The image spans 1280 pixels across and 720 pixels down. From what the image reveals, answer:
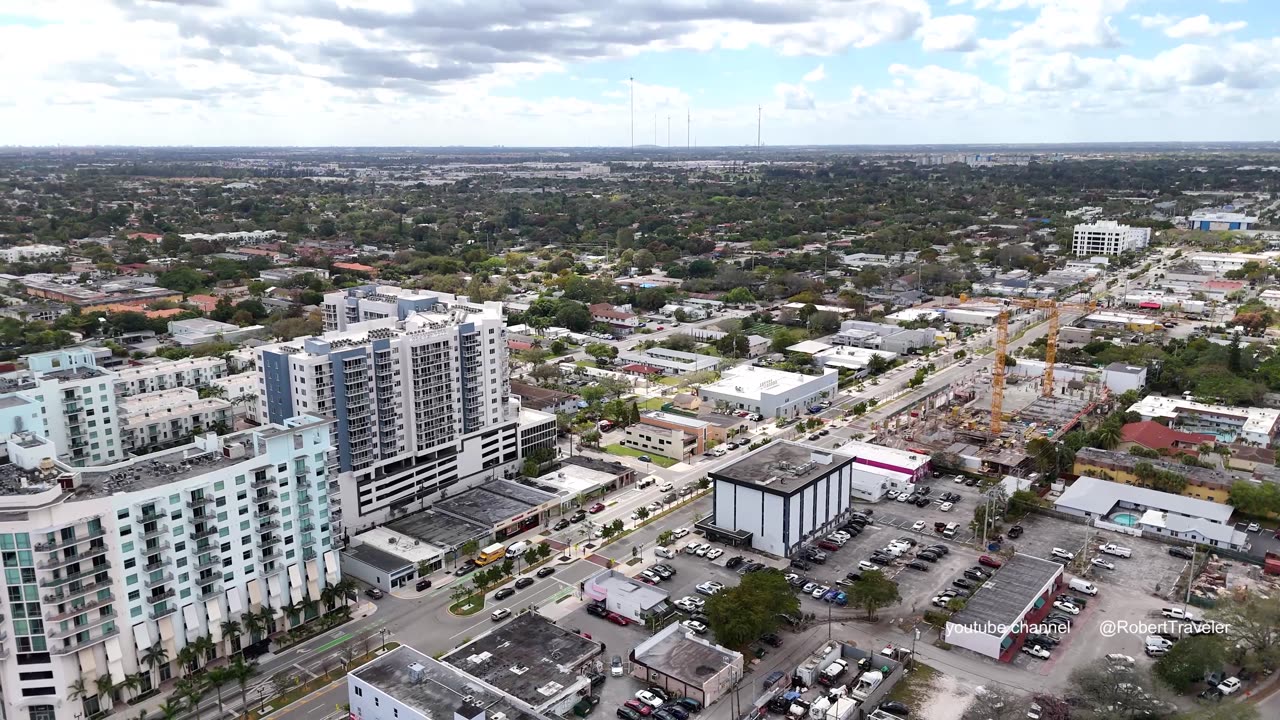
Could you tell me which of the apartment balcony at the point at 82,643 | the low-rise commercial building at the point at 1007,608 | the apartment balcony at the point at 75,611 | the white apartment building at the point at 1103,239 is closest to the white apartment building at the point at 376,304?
the apartment balcony at the point at 75,611

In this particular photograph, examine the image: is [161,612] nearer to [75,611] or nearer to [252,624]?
[75,611]

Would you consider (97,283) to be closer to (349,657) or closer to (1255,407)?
(349,657)

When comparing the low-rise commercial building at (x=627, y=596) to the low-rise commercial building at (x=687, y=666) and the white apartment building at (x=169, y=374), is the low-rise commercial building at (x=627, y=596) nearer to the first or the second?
the low-rise commercial building at (x=687, y=666)

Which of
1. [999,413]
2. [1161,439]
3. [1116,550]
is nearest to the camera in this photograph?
[1116,550]

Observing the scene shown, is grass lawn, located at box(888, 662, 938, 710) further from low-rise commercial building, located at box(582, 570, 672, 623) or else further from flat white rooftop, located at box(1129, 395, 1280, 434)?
flat white rooftop, located at box(1129, 395, 1280, 434)

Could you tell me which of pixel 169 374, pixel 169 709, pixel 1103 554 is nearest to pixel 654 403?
pixel 1103 554

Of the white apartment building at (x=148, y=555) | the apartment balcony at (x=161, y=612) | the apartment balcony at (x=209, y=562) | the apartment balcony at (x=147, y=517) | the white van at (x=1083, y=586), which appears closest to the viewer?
the white apartment building at (x=148, y=555)

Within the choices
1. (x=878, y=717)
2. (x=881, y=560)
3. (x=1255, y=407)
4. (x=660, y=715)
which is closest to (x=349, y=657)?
(x=660, y=715)

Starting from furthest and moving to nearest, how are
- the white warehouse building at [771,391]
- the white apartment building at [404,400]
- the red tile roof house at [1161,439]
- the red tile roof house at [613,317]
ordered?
the red tile roof house at [613,317] < the white warehouse building at [771,391] < the red tile roof house at [1161,439] < the white apartment building at [404,400]
